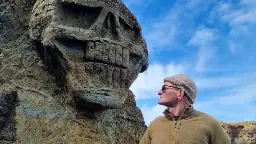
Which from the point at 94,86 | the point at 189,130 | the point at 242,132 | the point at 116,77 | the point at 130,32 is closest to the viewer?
the point at 189,130

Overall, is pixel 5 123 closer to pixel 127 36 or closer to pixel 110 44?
pixel 110 44

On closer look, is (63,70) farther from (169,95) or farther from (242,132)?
(242,132)

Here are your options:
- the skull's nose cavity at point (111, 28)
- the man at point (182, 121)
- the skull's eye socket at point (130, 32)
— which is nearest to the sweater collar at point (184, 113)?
the man at point (182, 121)

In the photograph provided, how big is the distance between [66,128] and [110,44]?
0.67m

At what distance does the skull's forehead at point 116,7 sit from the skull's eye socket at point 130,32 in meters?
0.03

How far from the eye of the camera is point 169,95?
2.57 meters

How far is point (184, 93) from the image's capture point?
255 centimetres

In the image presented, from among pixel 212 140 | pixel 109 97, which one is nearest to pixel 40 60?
pixel 109 97

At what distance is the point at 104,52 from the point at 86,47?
0.44 feet

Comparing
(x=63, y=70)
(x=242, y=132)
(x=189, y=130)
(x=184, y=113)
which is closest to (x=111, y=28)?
(x=63, y=70)

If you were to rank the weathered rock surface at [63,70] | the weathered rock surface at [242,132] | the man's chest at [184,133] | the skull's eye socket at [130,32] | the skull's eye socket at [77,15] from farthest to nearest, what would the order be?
the weathered rock surface at [242,132] < the skull's eye socket at [130,32] < the skull's eye socket at [77,15] < the weathered rock surface at [63,70] < the man's chest at [184,133]

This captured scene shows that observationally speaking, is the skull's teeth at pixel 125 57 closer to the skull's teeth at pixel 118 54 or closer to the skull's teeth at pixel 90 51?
the skull's teeth at pixel 118 54

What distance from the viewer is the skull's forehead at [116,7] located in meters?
Result: 3.23

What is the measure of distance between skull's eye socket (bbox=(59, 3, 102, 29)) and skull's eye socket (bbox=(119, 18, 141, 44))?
234 millimetres
